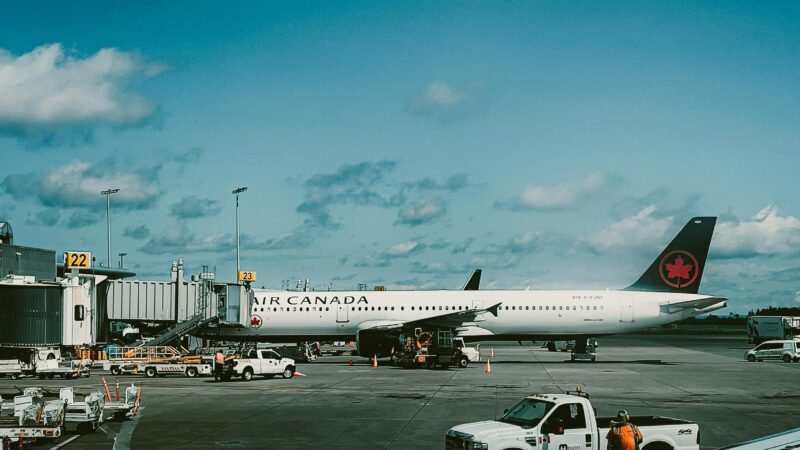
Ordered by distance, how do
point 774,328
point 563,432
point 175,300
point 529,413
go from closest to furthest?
point 563,432, point 529,413, point 175,300, point 774,328

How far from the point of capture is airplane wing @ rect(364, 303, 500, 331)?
5372 cm

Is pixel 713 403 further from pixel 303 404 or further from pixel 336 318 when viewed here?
pixel 336 318

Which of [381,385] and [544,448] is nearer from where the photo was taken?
[544,448]

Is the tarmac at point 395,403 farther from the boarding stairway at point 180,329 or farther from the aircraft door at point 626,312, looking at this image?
the boarding stairway at point 180,329

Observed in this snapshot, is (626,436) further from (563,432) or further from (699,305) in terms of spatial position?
(699,305)

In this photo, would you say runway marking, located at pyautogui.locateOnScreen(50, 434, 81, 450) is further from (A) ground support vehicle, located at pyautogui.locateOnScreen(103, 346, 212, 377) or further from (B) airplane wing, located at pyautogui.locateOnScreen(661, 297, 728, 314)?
(B) airplane wing, located at pyautogui.locateOnScreen(661, 297, 728, 314)

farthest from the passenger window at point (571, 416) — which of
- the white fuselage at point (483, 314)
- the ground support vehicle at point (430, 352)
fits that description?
the white fuselage at point (483, 314)

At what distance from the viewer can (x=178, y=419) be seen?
2458 cm

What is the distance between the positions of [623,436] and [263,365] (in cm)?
3044

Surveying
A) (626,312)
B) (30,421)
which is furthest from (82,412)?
(626,312)

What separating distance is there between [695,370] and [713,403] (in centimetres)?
1925

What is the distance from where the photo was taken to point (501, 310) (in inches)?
2175

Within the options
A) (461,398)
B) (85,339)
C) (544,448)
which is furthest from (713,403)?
(85,339)

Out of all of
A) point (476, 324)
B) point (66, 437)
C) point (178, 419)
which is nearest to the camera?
point (66, 437)
